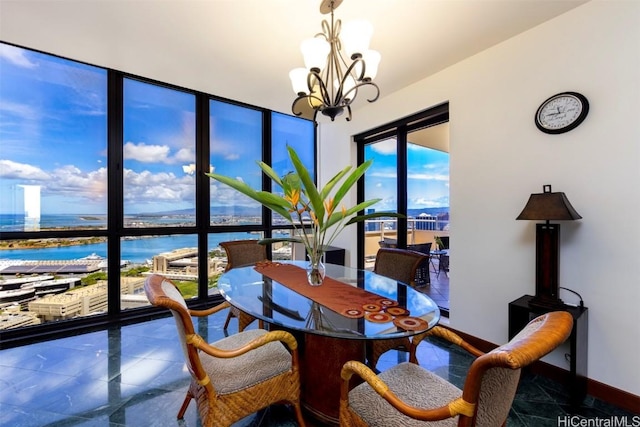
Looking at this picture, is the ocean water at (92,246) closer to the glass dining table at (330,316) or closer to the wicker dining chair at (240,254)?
the wicker dining chair at (240,254)

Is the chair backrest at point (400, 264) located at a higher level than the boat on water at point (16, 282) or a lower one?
higher

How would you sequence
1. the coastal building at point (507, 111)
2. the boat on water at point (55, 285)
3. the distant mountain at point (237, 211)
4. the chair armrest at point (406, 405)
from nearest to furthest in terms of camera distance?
the chair armrest at point (406, 405)
the coastal building at point (507, 111)
the boat on water at point (55, 285)
the distant mountain at point (237, 211)

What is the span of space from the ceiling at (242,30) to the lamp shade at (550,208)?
141 centimetres

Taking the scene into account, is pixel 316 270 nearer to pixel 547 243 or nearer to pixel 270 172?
pixel 270 172

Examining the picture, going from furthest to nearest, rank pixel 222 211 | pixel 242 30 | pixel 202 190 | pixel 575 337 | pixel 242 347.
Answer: pixel 222 211 < pixel 202 190 < pixel 242 30 < pixel 575 337 < pixel 242 347

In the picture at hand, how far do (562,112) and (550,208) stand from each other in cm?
79

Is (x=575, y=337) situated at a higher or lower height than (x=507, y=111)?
lower

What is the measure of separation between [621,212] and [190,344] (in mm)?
2765

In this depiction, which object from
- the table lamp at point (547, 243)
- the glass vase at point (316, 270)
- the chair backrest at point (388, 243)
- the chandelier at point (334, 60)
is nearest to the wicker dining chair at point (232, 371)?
the glass vase at point (316, 270)

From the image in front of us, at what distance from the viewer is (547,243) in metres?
1.99

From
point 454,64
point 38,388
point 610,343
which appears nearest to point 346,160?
point 454,64

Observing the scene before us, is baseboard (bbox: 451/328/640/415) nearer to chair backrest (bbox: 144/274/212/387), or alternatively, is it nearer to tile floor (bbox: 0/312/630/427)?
tile floor (bbox: 0/312/630/427)

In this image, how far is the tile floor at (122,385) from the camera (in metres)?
1.71

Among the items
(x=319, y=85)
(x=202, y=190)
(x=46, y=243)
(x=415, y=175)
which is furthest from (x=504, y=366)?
(x=46, y=243)
